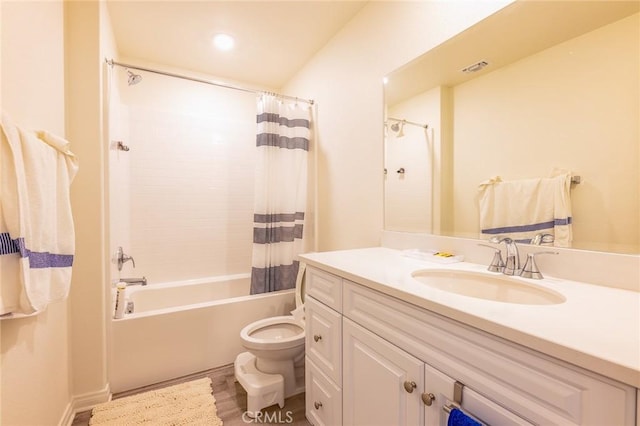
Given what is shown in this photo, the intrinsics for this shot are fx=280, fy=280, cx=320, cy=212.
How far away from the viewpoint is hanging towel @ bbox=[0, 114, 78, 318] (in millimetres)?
875

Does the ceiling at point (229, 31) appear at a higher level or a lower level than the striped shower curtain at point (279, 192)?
higher

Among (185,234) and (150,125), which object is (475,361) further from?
(150,125)

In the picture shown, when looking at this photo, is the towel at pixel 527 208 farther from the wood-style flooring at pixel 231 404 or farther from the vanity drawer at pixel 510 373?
the wood-style flooring at pixel 231 404

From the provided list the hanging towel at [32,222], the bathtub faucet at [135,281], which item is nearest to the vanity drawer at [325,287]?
the hanging towel at [32,222]

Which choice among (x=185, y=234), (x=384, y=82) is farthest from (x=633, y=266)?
(x=185, y=234)

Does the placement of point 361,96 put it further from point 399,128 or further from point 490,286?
point 490,286

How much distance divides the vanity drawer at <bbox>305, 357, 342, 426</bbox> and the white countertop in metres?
0.55

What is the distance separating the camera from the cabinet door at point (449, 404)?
0.63 m

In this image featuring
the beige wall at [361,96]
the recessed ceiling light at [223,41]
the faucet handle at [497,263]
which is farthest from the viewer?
the recessed ceiling light at [223,41]

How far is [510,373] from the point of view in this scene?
61 centimetres

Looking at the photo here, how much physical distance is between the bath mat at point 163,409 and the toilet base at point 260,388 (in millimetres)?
189

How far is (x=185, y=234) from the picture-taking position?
2.72 meters

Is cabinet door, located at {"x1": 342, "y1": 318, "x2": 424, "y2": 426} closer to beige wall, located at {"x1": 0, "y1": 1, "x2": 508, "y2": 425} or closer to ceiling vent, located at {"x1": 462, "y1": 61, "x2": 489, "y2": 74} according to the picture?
beige wall, located at {"x1": 0, "y1": 1, "x2": 508, "y2": 425}

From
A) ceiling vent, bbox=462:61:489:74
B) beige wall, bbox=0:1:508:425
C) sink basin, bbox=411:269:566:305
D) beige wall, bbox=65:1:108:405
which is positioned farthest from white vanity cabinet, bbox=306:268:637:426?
beige wall, bbox=65:1:108:405
